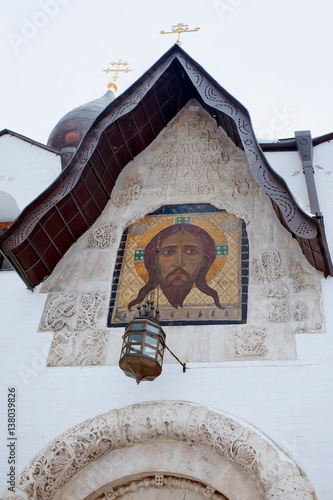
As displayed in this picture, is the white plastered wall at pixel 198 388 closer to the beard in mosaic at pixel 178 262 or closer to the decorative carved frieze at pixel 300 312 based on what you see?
the decorative carved frieze at pixel 300 312

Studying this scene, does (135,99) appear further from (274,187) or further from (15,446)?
(15,446)

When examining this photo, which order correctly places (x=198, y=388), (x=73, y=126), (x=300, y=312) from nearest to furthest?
(x=198, y=388) < (x=300, y=312) < (x=73, y=126)

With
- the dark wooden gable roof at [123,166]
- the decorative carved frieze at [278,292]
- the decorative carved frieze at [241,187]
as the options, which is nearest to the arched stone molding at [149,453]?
the decorative carved frieze at [278,292]

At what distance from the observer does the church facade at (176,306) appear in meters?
5.60

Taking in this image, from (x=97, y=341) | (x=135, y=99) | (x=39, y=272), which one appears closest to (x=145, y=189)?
(x=135, y=99)

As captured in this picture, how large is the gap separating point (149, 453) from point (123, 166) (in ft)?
12.0

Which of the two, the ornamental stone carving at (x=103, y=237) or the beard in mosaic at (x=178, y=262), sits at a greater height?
the ornamental stone carving at (x=103, y=237)

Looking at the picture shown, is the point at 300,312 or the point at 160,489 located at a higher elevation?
the point at 300,312

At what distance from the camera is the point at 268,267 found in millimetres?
6652

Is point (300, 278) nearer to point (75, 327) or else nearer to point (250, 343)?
point (250, 343)

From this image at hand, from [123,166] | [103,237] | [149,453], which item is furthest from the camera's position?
[123,166]

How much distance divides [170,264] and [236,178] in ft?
4.58

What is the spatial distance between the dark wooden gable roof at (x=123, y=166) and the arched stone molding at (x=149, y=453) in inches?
74.3

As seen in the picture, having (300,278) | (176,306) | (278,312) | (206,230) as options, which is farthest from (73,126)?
(278,312)
